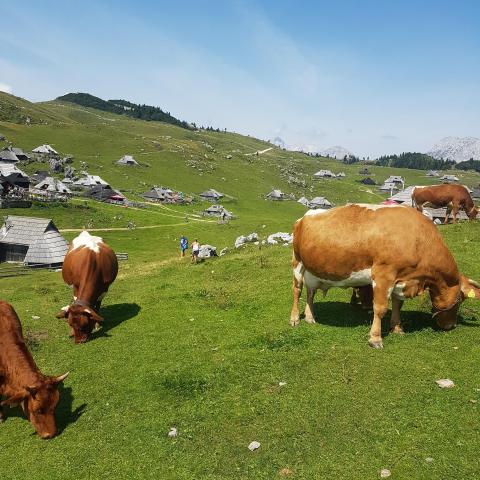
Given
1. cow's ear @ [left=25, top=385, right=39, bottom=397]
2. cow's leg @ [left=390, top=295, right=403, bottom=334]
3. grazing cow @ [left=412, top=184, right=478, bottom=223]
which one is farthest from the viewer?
grazing cow @ [left=412, top=184, right=478, bottom=223]

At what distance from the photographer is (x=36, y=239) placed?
54.8 meters

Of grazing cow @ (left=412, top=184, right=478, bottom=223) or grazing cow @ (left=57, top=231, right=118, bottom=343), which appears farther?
grazing cow @ (left=412, top=184, right=478, bottom=223)

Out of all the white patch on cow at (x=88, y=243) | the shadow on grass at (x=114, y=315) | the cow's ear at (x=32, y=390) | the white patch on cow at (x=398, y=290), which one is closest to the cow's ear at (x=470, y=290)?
the white patch on cow at (x=398, y=290)

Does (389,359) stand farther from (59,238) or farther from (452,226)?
(59,238)

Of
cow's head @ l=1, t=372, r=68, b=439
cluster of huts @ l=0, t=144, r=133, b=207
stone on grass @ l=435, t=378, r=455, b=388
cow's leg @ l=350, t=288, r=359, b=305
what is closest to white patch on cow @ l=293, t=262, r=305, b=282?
cow's leg @ l=350, t=288, r=359, b=305

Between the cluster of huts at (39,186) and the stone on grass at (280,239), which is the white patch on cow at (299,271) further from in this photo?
the cluster of huts at (39,186)

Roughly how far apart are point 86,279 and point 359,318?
1126cm

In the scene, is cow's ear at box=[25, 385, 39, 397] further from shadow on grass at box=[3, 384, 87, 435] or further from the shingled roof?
the shingled roof

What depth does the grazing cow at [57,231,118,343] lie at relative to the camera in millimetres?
17031

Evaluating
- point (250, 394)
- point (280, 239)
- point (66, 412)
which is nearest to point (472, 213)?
point (280, 239)

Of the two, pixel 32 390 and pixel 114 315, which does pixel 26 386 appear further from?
pixel 114 315

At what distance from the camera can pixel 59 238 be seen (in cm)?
5569

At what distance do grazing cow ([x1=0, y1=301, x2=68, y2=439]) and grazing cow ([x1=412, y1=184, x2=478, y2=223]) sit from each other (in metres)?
31.0

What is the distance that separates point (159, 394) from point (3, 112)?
195 meters
